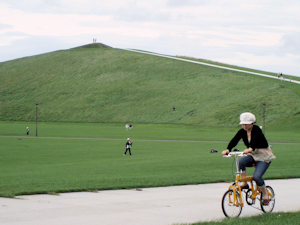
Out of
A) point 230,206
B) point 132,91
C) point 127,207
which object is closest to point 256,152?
point 230,206

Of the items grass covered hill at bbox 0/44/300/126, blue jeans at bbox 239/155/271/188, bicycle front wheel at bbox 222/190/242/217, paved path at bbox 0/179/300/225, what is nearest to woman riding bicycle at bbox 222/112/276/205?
blue jeans at bbox 239/155/271/188

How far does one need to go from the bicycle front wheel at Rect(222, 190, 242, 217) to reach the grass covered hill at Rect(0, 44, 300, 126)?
7867 centimetres

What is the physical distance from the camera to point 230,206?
27.1ft

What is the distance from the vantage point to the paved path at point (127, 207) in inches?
309

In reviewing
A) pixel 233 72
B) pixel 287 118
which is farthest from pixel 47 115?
pixel 287 118

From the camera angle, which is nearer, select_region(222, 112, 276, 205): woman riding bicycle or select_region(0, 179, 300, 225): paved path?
select_region(0, 179, 300, 225): paved path

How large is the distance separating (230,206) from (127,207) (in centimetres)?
247

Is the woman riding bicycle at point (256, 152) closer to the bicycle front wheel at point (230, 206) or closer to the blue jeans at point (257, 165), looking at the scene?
the blue jeans at point (257, 165)

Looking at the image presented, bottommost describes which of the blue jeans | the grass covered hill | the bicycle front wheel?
the bicycle front wheel

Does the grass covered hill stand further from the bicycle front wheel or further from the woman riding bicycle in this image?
the bicycle front wheel

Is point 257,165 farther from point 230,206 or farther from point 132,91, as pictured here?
point 132,91

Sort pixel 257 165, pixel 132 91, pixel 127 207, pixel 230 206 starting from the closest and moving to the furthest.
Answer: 1. pixel 230 206
2. pixel 257 165
3. pixel 127 207
4. pixel 132 91

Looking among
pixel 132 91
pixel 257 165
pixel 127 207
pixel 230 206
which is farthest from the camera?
pixel 132 91

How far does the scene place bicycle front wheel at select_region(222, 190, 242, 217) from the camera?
8172 millimetres
